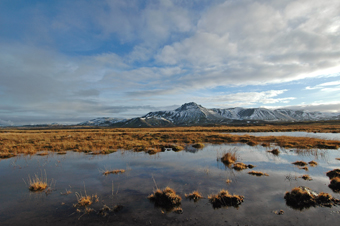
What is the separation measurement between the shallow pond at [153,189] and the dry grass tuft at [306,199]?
1.38 feet

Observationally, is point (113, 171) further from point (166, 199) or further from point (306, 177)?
point (306, 177)

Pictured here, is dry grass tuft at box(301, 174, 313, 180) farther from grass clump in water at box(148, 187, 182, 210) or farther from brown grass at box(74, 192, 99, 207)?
brown grass at box(74, 192, 99, 207)

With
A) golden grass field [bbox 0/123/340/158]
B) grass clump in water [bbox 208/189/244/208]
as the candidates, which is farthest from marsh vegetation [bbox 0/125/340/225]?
golden grass field [bbox 0/123/340/158]

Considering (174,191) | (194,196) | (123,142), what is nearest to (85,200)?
(174,191)

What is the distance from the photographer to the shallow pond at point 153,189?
8094mm

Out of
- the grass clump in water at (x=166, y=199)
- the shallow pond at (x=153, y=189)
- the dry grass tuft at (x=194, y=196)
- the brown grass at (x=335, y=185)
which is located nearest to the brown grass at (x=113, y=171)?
the shallow pond at (x=153, y=189)

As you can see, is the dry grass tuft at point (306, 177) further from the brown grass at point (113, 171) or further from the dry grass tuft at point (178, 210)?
the brown grass at point (113, 171)

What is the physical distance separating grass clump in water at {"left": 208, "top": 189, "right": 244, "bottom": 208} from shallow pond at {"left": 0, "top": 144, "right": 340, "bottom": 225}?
1.11 ft

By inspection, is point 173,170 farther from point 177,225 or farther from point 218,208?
point 177,225

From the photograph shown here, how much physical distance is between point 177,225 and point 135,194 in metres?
4.17

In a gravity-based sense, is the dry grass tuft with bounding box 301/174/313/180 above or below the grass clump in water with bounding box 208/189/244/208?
below

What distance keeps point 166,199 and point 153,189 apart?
177 cm

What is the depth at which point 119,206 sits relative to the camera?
9.25 m

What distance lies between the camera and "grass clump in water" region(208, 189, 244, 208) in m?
9.50
